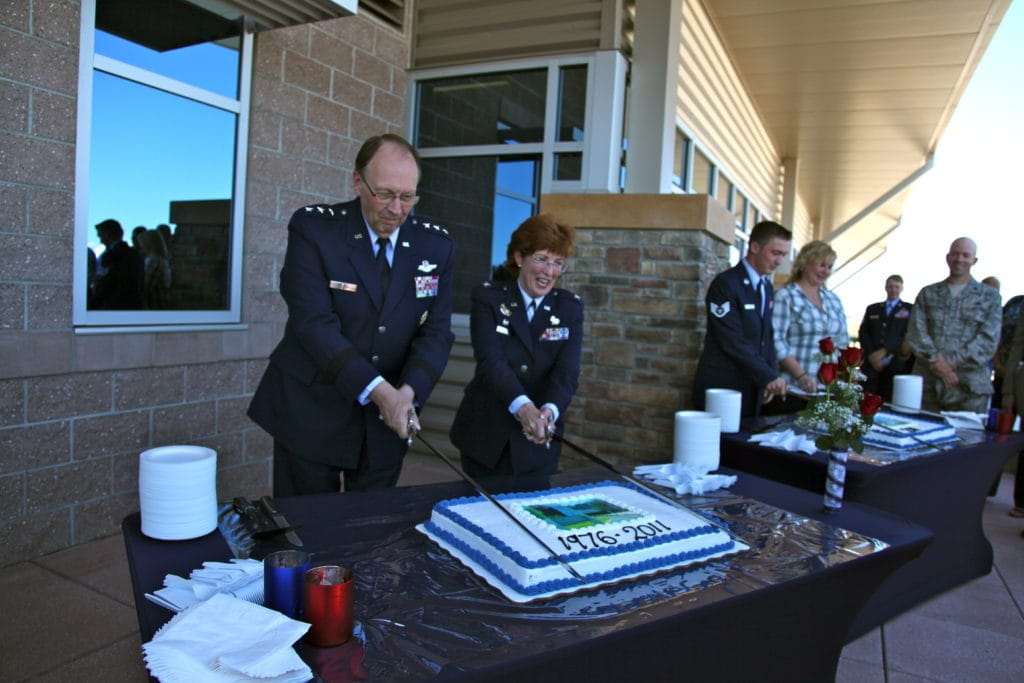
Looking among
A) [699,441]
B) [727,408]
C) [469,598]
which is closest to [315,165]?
[727,408]

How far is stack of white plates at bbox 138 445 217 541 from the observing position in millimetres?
1429

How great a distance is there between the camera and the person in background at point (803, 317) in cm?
411

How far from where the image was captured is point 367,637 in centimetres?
114

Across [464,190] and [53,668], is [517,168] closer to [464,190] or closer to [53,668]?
[464,190]

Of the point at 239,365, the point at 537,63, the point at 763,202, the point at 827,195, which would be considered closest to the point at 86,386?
the point at 239,365

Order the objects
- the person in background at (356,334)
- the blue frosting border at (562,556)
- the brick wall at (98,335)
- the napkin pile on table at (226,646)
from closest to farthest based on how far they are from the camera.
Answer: the napkin pile on table at (226,646) → the blue frosting border at (562,556) → the person in background at (356,334) → the brick wall at (98,335)

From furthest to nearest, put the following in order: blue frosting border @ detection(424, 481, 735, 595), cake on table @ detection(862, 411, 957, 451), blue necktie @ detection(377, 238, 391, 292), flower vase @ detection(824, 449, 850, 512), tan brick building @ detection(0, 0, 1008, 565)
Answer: tan brick building @ detection(0, 0, 1008, 565) → cake on table @ detection(862, 411, 957, 451) → blue necktie @ detection(377, 238, 391, 292) → flower vase @ detection(824, 449, 850, 512) → blue frosting border @ detection(424, 481, 735, 595)

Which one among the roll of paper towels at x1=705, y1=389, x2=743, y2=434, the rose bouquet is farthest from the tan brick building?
the rose bouquet

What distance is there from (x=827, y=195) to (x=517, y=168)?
12.3 metres

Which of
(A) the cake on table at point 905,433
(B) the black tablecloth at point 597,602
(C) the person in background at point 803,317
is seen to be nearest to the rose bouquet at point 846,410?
(B) the black tablecloth at point 597,602

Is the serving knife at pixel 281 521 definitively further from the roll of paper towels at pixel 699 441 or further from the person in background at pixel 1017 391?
the person in background at pixel 1017 391

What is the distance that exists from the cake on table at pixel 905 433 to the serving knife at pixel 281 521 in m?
2.24

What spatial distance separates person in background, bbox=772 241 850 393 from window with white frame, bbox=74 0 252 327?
3072 mm

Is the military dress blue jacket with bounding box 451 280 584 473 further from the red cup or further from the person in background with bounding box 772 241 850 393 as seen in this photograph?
the person in background with bounding box 772 241 850 393
